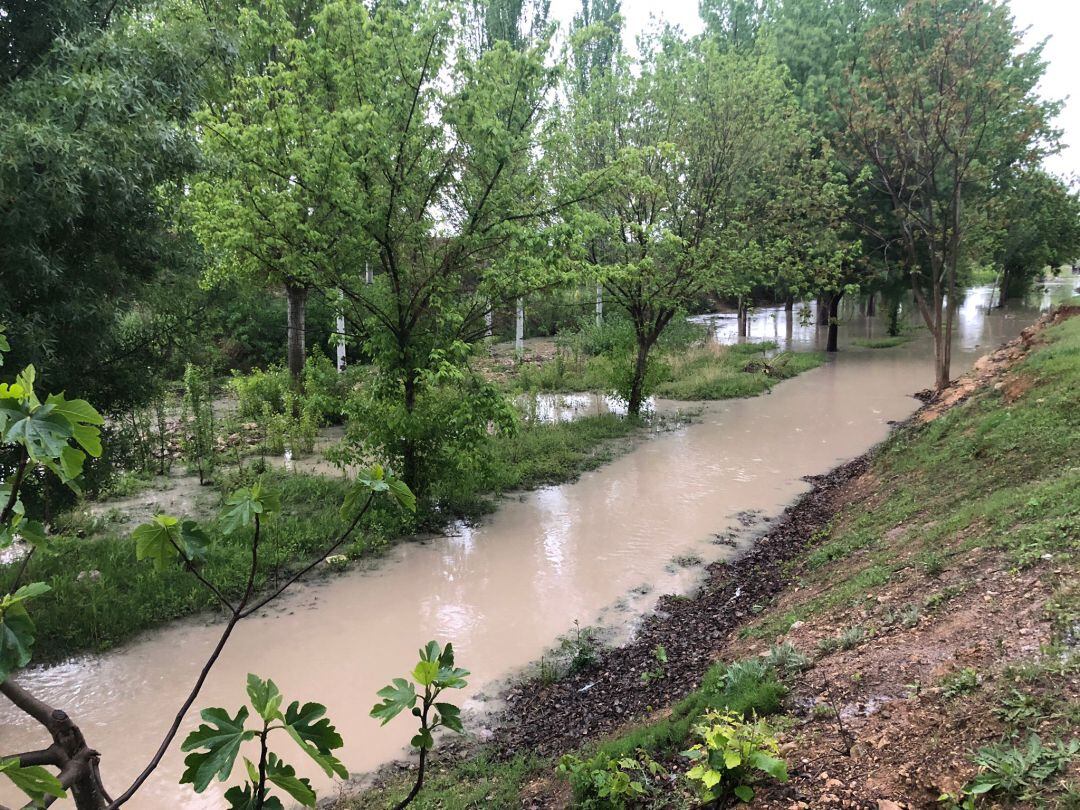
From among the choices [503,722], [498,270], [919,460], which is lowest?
[503,722]

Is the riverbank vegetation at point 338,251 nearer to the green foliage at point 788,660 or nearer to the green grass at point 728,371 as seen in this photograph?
the green foliage at point 788,660

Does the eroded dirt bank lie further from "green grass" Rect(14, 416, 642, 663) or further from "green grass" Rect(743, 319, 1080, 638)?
"green grass" Rect(14, 416, 642, 663)

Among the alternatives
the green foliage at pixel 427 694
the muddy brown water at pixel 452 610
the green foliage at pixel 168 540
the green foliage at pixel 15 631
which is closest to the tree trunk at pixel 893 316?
the muddy brown water at pixel 452 610

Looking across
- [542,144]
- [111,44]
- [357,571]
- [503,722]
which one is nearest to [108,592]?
[357,571]

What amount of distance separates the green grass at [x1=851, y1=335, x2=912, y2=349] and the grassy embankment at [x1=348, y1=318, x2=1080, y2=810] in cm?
1992

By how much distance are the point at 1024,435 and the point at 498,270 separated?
5942mm

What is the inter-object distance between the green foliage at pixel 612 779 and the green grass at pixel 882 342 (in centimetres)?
2503

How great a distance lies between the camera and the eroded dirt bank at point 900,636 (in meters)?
2.80

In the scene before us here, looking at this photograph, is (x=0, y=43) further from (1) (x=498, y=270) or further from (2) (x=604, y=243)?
(2) (x=604, y=243)

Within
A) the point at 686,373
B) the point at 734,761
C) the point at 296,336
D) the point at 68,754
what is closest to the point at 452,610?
the point at 734,761

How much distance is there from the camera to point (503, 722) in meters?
4.87

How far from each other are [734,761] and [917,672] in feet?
4.17

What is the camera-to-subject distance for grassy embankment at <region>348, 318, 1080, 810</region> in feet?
8.83

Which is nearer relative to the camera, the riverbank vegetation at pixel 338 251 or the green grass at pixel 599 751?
the riverbank vegetation at pixel 338 251
